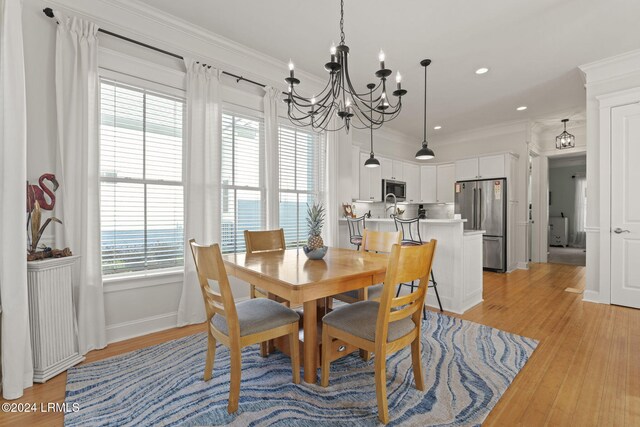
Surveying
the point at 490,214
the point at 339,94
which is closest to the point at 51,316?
the point at 339,94

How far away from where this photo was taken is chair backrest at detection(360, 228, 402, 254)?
255 cm

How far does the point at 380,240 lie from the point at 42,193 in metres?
2.67

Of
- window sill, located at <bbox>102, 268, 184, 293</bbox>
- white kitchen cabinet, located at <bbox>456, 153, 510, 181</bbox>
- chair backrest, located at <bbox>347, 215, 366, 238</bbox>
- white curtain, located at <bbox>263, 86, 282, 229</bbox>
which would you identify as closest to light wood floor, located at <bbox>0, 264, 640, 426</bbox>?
window sill, located at <bbox>102, 268, 184, 293</bbox>

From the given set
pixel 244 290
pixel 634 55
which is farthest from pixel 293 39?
pixel 634 55

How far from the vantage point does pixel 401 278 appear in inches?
60.6

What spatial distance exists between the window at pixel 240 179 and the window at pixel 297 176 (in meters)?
0.36

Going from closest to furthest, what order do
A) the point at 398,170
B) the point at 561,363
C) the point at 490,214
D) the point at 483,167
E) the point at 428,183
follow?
the point at 561,363, the point at 490,214, the point at 483,167, the point at 398,170, the point at 428,183

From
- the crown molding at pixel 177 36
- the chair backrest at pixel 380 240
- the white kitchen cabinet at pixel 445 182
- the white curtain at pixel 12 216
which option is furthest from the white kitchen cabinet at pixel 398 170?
the white curtain at pixel 12 216

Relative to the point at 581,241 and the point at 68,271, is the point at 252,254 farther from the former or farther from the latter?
the point at 581,241

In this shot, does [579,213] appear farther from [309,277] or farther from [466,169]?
[309,277]

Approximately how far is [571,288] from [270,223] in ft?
15.0

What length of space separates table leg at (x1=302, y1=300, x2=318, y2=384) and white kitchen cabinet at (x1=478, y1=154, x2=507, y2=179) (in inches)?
217

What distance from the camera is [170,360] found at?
2221 mm

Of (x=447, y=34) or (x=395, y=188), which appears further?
(x=395, y=188)
